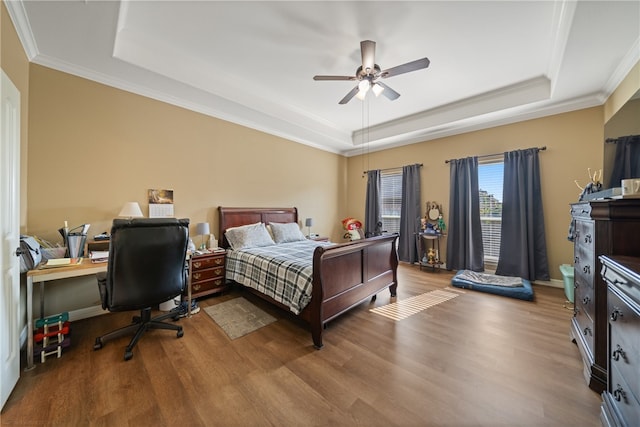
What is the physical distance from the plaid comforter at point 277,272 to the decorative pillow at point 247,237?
20 centimetres

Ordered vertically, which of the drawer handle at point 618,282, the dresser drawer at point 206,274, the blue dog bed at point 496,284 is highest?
the drawer handle at point 618,282

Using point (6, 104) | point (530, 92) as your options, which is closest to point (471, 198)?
point (530, 92)

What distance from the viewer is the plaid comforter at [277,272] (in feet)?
7.49

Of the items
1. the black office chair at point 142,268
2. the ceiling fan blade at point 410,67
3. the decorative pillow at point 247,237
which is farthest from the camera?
the decorative pillow at point 247,237

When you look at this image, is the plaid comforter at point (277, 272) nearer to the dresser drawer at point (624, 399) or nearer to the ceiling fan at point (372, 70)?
the dresser drawer at point (624, 399)

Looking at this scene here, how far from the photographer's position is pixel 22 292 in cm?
207

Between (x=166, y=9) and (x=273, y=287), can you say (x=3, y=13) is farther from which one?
(x=273, y=287)

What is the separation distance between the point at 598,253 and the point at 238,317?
323 cm

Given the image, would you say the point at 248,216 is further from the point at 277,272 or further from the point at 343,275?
the point at 343,275

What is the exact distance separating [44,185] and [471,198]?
241 inches

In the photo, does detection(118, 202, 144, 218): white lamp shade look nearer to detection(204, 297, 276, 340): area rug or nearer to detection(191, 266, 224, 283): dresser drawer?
detection(191, 266, 224, 283): dresser drawer

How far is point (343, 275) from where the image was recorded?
2.46 m

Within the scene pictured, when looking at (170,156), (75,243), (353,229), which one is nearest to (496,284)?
(353,229)

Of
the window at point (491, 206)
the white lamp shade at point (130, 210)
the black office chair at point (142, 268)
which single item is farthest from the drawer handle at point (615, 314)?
the white lamp shade at point (130, 210)
